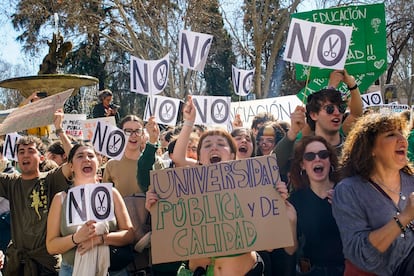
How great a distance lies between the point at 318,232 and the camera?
3473 millimetres

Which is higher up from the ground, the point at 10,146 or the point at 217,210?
the point at 10,146

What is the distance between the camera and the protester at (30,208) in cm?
425

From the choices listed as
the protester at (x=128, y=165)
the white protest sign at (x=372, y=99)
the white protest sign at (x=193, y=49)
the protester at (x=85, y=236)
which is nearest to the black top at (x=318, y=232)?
the protester at (x=85, y=236)

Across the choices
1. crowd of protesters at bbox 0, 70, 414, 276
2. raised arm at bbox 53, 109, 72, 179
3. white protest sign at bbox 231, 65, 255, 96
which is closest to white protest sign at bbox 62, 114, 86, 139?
white protest sign at bbox 231, 65, 255, 96

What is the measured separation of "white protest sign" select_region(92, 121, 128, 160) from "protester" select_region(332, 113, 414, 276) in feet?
7.29

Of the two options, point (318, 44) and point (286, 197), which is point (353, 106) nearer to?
point (318, 44)

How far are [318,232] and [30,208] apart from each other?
2.25 m

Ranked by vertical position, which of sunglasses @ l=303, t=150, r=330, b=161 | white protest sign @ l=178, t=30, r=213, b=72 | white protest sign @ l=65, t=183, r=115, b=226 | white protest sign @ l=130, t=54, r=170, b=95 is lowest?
white protest sign @ l=65, t=183, r=115, b=226

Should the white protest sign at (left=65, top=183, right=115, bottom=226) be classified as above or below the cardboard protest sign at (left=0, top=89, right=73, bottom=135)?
below

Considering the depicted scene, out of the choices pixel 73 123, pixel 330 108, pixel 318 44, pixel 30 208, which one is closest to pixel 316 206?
pixel 330 108

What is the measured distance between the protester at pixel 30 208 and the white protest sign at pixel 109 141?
573mm

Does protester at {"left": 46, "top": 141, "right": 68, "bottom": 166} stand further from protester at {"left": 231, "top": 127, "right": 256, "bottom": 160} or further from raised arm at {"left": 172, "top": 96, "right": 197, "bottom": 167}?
protester at {"left": 231, "top": 127, "right": 256, "bottom": 160}

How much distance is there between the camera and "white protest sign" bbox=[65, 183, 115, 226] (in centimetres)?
360

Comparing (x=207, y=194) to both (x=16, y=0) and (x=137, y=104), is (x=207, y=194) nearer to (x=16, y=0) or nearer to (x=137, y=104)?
(x=16, y=0)
